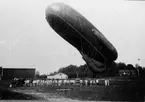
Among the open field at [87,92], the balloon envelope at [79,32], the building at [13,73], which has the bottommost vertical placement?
the open field at [87,92]

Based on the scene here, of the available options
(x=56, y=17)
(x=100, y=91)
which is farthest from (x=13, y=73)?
(x=100, y=91)

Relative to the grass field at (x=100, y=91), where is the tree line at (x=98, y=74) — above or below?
above

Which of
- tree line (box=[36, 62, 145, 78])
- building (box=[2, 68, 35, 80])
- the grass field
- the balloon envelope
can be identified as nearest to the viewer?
the grass field

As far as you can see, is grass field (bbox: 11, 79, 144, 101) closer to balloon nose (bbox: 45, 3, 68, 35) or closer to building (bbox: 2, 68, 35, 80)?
building (bbox: 2, 68, 35, 80)

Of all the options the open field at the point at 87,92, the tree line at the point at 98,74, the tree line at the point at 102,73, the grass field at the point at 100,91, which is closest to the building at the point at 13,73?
the open field at the point at 87,92

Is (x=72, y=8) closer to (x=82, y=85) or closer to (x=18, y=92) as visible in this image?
(x=82, y=85)

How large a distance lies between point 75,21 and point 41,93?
14.5ft

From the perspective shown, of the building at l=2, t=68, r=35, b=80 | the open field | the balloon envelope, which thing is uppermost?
the balloon envelope

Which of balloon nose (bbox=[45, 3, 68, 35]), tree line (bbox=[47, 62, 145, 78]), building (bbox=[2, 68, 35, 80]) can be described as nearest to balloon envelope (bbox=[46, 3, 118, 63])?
balloon nose (bbox=[45, 3, 68, 35])

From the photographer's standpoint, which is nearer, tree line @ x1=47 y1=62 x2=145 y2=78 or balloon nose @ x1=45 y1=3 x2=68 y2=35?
balloon nose @ x1=45 y1=3 x2=68 y2=35

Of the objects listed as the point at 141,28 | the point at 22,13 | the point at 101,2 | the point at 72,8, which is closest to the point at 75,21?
the point at 72,8

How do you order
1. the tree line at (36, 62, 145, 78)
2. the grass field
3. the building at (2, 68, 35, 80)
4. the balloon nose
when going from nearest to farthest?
1. the grass field
2. the balloon nose
3. the building at (2, 68, 35, 80)
4. the tree line at (36, 62, 145, 78)

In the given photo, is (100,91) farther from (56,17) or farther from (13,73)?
(13,73)

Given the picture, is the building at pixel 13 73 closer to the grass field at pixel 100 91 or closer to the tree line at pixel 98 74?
the grass field at pixel 100 91
